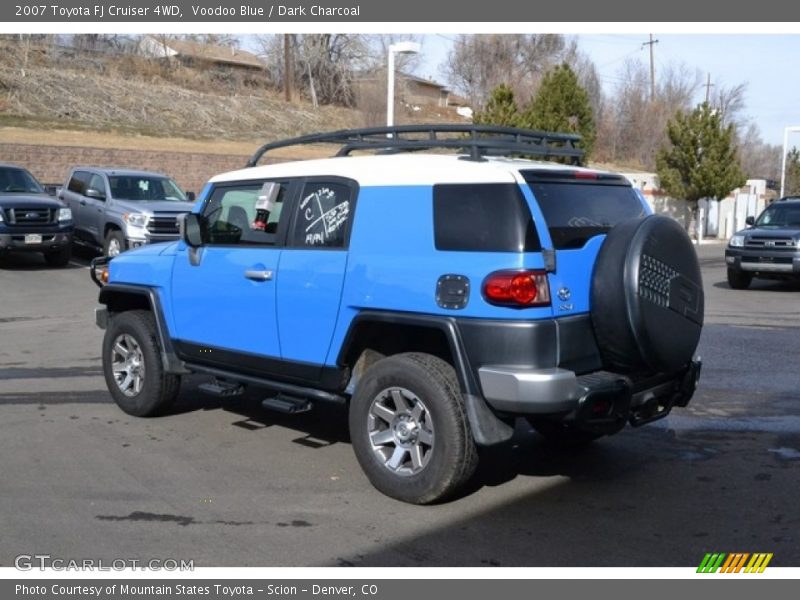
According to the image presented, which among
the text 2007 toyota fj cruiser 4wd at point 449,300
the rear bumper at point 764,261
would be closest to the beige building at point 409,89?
the rear bumper at point 764,261

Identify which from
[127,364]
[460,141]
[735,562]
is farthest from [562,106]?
[735,562]

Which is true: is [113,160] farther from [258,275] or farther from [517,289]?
[517,289]

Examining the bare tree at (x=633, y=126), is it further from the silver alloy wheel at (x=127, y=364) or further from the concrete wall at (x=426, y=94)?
the silver alloy wheel at (x=127, y=364)

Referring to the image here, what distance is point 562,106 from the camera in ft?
104

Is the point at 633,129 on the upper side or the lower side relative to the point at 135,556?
upper

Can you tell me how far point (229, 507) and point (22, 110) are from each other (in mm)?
37539

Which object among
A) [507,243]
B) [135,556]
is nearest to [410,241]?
[507,243]

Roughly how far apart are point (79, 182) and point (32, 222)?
2.57 m

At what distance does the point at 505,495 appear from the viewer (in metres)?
5.85

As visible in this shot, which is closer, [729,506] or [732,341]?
[729,506]

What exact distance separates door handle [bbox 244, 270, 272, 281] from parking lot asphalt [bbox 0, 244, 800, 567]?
127 cm

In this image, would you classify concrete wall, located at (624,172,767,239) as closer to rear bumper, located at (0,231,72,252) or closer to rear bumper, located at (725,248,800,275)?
rear bumper, located at (725,248,800,275)

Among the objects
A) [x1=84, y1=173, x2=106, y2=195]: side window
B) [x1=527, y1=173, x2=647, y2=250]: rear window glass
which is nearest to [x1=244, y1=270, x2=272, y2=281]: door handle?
[x1=527, y1=173, x2=647, y2=250]: rear window glass

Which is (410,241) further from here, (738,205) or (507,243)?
(738,205)
